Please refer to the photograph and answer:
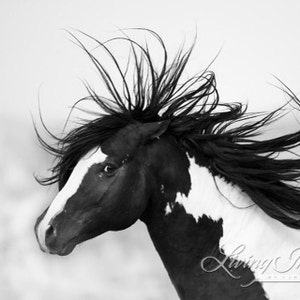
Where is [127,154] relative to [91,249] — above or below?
above

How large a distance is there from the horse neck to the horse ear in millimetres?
144

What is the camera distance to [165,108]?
2467 millimetres

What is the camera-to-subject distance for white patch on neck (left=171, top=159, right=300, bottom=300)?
6.98ft

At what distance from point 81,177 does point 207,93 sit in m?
0.58

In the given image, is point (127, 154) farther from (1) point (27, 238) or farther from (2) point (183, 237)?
(1) point (27, 238)

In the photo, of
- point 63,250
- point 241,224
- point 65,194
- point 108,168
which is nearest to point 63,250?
point 63,250

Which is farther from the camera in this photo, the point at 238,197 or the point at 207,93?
the point at 207,93

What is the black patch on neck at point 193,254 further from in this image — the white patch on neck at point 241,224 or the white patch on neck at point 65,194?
the white patch on neck at point 65,194

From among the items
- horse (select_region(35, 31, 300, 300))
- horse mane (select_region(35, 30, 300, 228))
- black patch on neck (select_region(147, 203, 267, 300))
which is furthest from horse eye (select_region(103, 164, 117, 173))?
black patch on neck (select_region(147, 203, 267, 300))

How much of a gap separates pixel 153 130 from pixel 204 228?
0.35 m

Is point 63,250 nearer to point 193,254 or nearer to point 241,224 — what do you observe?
point 193,254

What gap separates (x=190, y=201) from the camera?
2.19 meters

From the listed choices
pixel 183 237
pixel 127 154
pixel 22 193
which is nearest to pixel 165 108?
pixel 127 154

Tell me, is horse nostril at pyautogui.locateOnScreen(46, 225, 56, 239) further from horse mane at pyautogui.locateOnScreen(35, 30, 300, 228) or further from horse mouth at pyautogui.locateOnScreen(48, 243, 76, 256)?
horse mane at pyautogui.locateOnScreen(35, 30, 300, 228)
